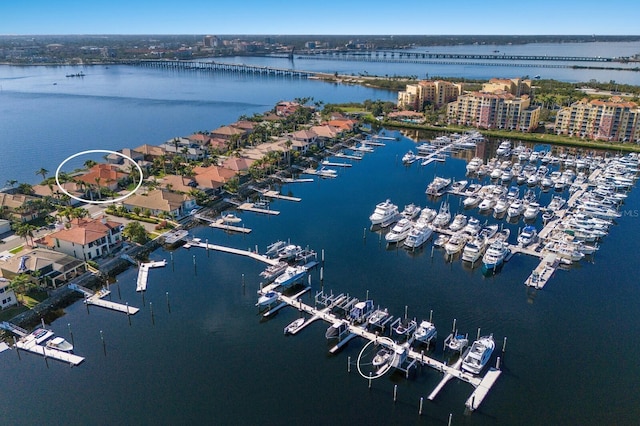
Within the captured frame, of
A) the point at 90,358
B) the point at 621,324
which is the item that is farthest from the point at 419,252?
the point at 90,358

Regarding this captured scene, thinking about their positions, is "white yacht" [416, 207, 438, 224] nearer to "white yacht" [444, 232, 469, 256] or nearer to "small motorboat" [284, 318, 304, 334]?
"white yacht" [444, 232, 469, 256]

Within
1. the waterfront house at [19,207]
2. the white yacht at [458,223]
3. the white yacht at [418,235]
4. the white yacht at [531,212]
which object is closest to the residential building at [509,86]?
the white yacht at [531,212]

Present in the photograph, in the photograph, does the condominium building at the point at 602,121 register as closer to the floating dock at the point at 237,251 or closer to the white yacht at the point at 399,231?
the white yacht at the point at 399,231

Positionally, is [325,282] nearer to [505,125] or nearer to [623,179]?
[623,179]

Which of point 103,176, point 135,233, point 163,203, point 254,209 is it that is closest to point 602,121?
point 254,209

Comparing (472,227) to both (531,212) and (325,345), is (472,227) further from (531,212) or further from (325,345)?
(325,345)

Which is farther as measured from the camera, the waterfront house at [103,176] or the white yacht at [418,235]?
the waterfront house at [103,176]

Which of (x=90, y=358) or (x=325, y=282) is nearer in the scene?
(x=90, y=358)
